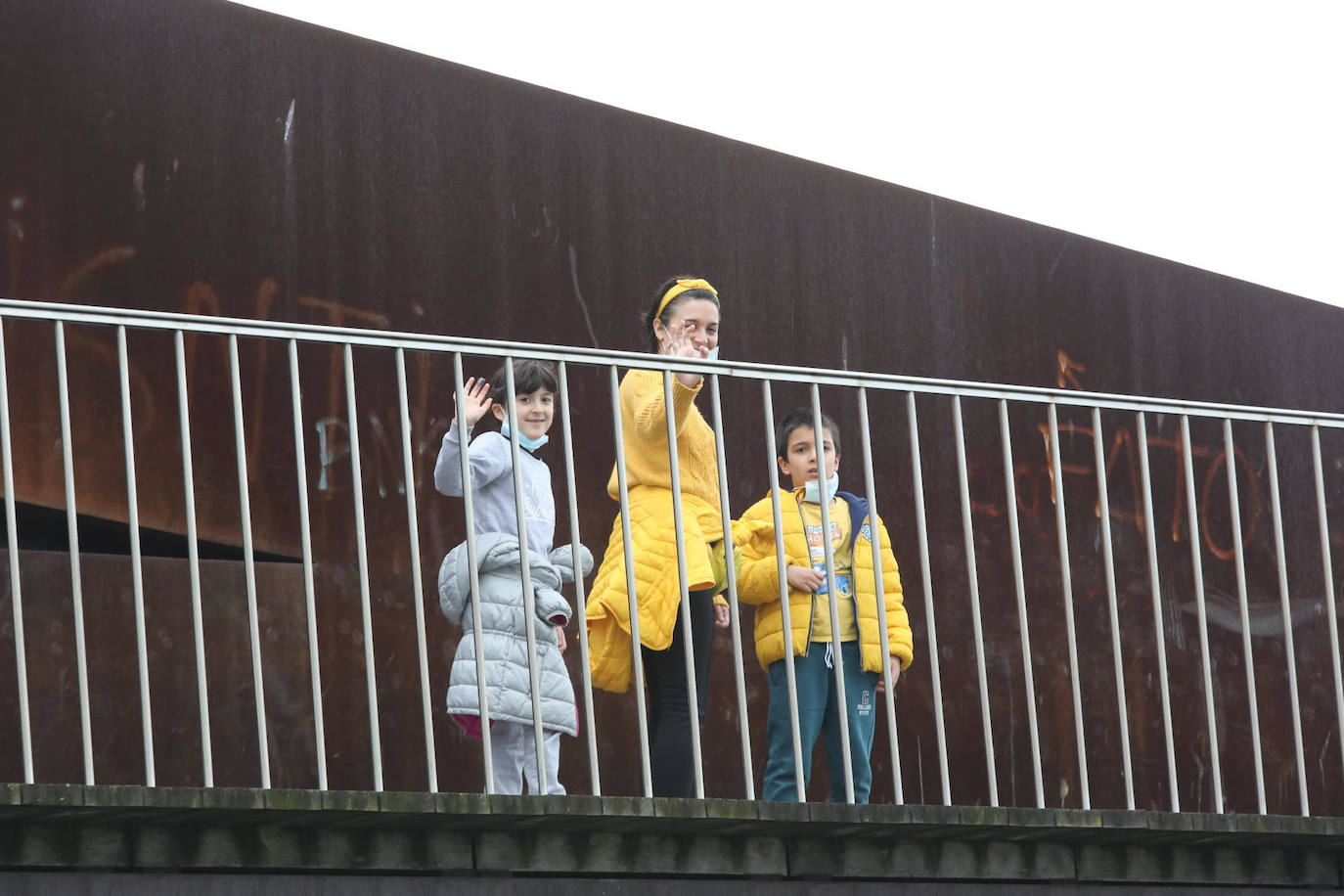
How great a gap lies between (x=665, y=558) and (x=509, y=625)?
0.46 m

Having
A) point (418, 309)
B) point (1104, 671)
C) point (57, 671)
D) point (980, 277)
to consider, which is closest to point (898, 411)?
point (980, 277)

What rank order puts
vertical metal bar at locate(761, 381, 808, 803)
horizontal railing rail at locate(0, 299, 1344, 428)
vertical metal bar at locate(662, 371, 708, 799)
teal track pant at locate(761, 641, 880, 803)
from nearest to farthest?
1. horizontal railing rail at locate(0, 299, 1344, 428)
2. vertical metal bar at locate(662, 371, 708, 799)
3. vertical metal bar at locate(761, 381, 808, 803)
4. teal track pant at locate(761, 641, 880, 803)

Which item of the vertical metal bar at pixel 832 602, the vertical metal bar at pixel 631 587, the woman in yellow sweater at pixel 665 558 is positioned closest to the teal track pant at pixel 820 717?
the vertical metal bar at pixel 832 602

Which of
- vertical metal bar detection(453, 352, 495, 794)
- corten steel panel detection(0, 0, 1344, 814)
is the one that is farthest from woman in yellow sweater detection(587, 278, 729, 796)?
corten steel panel detection(0, 0, 1344, 814)

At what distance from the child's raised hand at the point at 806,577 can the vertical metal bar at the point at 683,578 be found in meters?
0.44

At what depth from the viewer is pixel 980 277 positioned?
30.0 ft

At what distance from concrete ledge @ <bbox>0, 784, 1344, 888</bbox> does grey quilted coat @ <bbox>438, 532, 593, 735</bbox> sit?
594mm

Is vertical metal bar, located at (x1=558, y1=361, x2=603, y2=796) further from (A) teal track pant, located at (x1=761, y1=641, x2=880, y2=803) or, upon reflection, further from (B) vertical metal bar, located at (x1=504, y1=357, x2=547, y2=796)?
(A) teal track pant, located at (x1=761, y1=641, x2=880, y2=803)

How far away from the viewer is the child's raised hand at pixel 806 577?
231 inches

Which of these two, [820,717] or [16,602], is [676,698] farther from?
[16,602]

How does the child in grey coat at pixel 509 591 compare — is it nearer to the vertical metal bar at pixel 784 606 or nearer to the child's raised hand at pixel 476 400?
the child's raised hand at pixel 476 400

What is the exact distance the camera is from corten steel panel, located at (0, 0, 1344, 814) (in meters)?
6.96

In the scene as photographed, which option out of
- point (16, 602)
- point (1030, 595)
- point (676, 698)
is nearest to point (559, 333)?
point (1030, 595)

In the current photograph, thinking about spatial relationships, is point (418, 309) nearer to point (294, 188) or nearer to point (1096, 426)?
point (294, 188)
